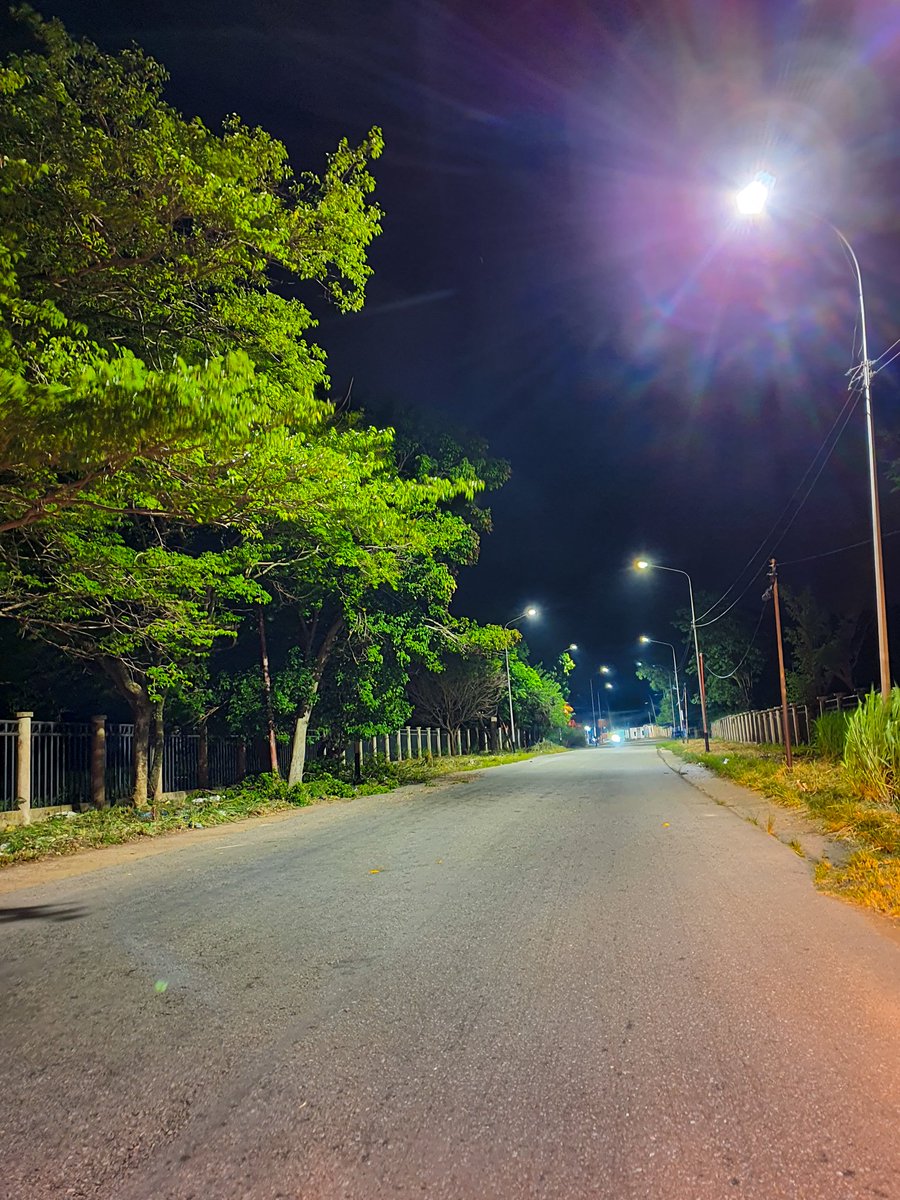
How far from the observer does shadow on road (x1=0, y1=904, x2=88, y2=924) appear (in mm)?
6117

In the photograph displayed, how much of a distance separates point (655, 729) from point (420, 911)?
125 meters

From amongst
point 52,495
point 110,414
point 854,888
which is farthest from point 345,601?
point 854,888

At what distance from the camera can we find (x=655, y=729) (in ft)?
409

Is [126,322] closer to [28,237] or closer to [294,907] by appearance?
[28,237]

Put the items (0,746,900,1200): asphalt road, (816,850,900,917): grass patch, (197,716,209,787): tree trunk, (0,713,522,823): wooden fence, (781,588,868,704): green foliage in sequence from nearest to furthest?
(0,746,900,1200): asphalt road
(816,850,900,917): grass patch
(0,713,522,823): wooden fence
(197,716,209,787): tree trunk
(781,588,868,704): green foliage

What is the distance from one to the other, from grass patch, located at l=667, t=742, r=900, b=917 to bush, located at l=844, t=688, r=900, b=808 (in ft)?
0.53

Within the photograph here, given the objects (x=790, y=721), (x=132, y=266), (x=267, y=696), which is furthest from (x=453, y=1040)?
(x=790, y=721)

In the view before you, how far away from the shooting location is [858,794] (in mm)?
10938

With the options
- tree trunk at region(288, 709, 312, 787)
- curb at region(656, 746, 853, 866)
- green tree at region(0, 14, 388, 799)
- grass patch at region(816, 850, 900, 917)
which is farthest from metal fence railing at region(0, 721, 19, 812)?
grass patch at region(816, 850, 900, 917)

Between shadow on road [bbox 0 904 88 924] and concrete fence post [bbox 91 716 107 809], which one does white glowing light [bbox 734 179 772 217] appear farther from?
concrete fence post [bbox 91 716 107 809]

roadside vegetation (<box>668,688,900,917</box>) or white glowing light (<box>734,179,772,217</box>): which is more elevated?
white glowing light (<box>734,179,772,217</box>)

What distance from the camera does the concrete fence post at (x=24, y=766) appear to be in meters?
12.6

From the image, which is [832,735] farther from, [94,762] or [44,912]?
[44,912]

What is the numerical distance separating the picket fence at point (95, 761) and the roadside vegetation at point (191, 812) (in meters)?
0.76
